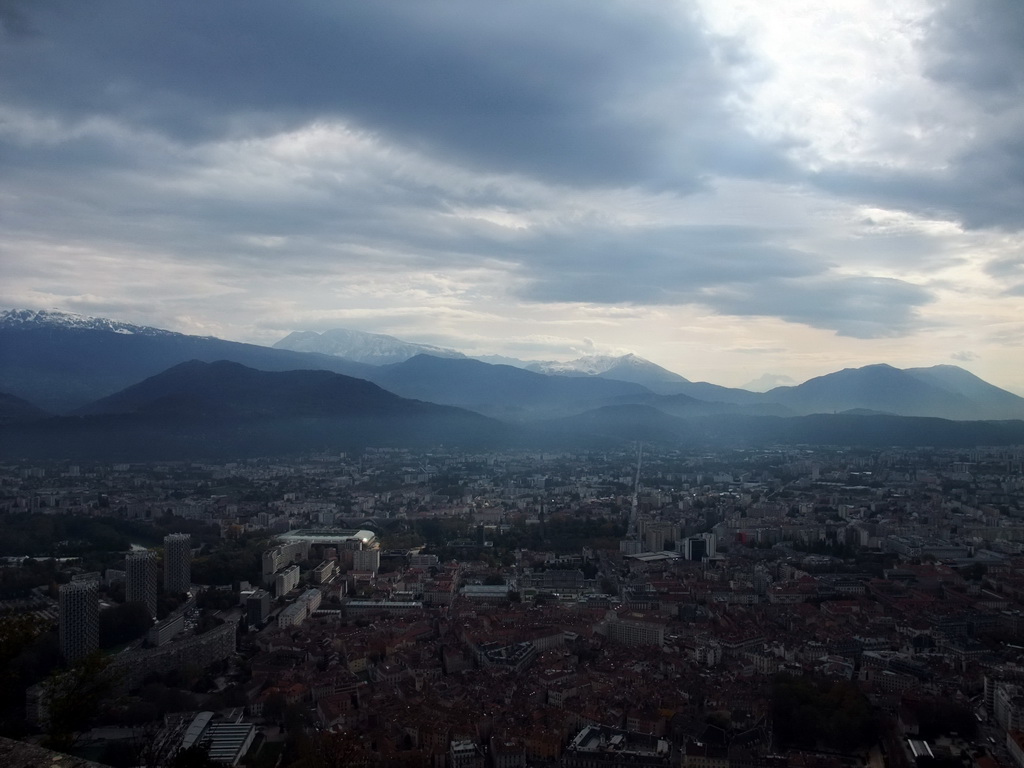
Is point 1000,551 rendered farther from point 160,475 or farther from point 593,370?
point 593,370

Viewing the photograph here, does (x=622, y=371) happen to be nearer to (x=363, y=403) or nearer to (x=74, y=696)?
(x=363, y=403)

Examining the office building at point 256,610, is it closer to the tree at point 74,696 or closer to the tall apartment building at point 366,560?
the tall apartment building at point 366,560

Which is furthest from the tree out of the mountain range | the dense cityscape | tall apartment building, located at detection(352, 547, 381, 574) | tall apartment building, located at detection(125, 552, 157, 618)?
the mountain range

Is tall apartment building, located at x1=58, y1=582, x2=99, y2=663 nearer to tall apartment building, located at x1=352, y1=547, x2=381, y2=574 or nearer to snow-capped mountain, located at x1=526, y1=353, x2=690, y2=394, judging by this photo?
tall apartment building, located at x1=352, y1=547, x2=381, y2=574

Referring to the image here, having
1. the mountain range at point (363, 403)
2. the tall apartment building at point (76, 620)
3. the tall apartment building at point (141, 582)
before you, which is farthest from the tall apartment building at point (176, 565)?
the mountain range at point (363, 403)

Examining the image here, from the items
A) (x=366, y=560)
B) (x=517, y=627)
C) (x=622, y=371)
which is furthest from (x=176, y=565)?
(x=622, y=371)
